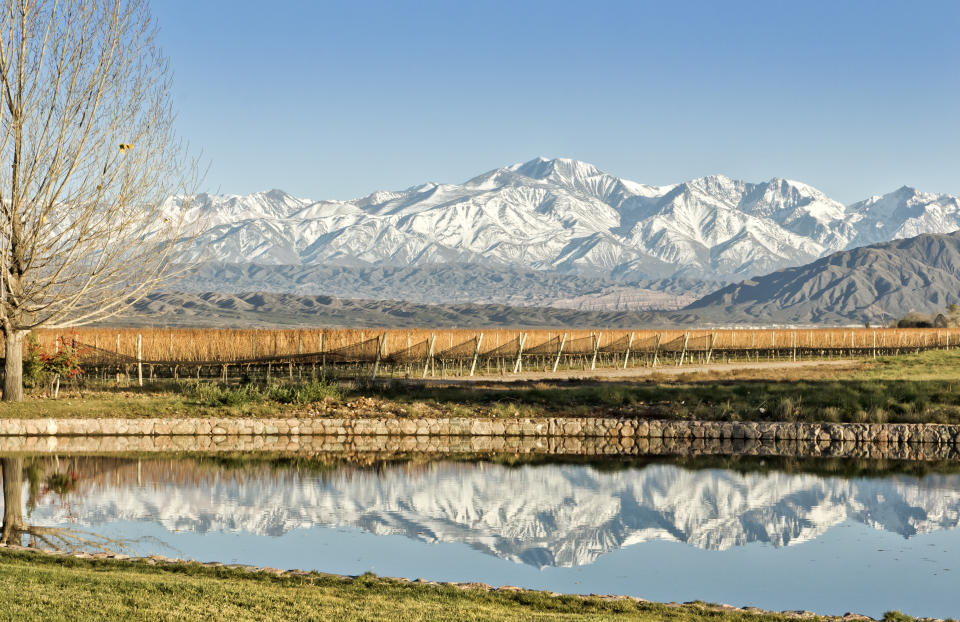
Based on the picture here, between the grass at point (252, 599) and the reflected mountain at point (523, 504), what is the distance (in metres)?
3.20

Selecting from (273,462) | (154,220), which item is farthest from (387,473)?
(154,220)

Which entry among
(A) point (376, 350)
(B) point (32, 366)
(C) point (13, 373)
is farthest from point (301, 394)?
(A) point (376, 350)

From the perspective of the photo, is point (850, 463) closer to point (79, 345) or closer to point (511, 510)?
point (511, 510)

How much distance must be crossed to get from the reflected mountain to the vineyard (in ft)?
49.6

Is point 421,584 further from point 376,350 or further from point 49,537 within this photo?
point 376,350

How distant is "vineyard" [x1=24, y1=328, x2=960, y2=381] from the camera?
133 feet

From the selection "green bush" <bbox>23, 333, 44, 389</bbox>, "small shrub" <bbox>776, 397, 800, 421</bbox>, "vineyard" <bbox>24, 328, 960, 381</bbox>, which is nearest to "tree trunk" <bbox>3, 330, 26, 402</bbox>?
"green bush" <bbox>23, 333, 44, 389</bbox>

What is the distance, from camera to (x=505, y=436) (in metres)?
23.5

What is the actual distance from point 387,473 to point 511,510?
3380mm

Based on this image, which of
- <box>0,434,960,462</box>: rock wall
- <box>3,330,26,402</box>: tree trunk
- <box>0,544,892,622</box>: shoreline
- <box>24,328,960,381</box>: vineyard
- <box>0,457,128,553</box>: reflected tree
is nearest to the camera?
<box>0,544,892,622</box>: shoreline

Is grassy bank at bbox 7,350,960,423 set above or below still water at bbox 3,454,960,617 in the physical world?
above

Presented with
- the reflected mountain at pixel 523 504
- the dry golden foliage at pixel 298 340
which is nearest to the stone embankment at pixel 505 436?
the reflected mountain at pixel 523 504

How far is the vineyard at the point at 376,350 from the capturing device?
40469mm

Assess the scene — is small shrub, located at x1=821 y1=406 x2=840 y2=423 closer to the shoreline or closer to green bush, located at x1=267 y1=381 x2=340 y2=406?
green bush, located at x1=267 y1=381 x2=340 y2=406
